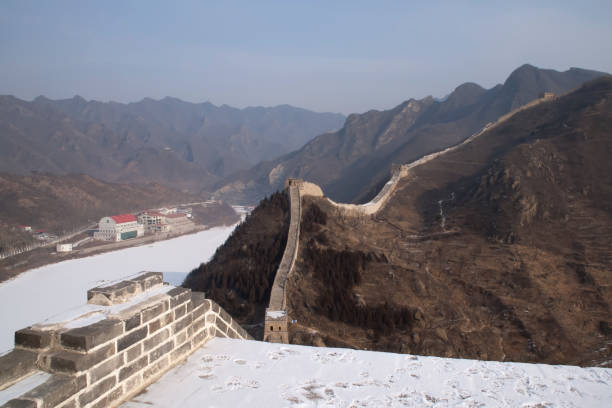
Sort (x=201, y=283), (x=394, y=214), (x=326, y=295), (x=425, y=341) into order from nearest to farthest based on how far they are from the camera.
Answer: (x=425, y=341), (x=326, y=295), (x=201, y=283), (x=394, y=214)

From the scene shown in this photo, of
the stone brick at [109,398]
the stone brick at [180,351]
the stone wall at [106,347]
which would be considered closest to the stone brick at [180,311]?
the stone wall at [106,347]

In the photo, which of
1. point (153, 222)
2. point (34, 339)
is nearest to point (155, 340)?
point (34, 339)

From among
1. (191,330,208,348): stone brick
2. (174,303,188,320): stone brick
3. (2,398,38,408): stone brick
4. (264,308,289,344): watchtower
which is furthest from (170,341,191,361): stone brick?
(264,308,289,344): watchtower

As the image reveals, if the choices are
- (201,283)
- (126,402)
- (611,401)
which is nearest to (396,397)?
(611,401)

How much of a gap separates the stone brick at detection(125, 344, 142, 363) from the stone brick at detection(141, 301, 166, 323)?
0.87 ft

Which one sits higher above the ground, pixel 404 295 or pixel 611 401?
pixel 611 401

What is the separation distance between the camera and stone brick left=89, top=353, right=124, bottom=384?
3.96 meters

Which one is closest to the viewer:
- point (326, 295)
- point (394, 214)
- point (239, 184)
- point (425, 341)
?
point (425, 341)

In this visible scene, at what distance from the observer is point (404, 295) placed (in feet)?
73.9

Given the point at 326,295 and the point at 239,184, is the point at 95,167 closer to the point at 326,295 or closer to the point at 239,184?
the point at 239,184

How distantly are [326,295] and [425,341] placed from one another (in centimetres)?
501

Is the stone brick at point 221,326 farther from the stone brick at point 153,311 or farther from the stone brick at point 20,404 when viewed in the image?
the stone brick at point 20,404

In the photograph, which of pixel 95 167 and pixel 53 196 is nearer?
pixel 53 196

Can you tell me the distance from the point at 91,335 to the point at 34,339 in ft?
1.57
